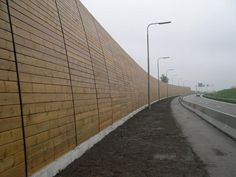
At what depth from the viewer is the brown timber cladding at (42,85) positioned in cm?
622

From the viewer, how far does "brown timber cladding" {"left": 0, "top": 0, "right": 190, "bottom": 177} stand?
245 inches

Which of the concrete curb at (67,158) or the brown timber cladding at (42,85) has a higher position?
the brown timber cladding at (42,85)

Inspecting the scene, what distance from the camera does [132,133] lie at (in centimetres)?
1705

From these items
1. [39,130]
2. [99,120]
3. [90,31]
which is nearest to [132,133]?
[99,120]

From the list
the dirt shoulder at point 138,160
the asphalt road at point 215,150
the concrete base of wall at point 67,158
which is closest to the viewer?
the concrete base of wall at point 67,158

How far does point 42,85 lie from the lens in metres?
7.84

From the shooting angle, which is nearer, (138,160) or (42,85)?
(42,85)

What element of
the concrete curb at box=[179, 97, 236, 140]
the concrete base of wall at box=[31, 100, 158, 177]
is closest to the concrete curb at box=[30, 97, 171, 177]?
the concrete base of wall at box=[31, 100, 158, 177]

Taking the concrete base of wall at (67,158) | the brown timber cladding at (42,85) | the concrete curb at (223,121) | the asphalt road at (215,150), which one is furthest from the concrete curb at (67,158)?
the concrete curb at (223,121)

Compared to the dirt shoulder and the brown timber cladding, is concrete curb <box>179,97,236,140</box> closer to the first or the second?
the dirt shoulder

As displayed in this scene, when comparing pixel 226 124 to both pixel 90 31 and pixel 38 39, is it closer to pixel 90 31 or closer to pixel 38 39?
pixel 90 31

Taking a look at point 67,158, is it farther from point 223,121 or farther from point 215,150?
point 223,121

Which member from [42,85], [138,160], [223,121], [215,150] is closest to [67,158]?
[138,160]

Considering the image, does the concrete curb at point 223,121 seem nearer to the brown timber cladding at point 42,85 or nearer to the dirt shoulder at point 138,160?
the dirt shoulder at point 138,160
